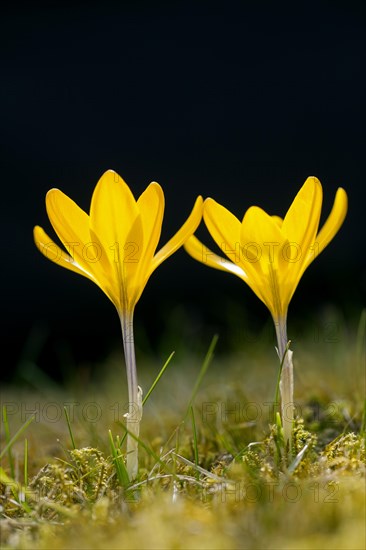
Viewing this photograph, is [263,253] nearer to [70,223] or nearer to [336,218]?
[336,218]

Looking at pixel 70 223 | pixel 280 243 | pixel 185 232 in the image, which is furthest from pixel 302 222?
pixel 70 223

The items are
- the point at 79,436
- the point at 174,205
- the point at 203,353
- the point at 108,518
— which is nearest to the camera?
the point at 108,518

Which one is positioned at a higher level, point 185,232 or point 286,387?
point 185,232

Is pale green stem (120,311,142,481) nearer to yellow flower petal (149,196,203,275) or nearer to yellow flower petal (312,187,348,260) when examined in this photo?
yellow flower petal (149,196,203,275)

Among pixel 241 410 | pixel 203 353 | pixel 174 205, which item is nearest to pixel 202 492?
pixel 241 410

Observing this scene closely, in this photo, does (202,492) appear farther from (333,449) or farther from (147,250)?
(147,250)

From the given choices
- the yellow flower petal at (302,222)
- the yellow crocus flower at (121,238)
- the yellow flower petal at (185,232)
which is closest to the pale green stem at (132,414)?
the yellow crocus flower at (121,238)

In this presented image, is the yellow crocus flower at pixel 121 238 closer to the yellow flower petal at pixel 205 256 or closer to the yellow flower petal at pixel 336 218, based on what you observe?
the yellow flower petal at pixel 205 256
